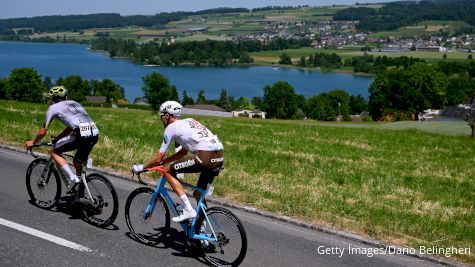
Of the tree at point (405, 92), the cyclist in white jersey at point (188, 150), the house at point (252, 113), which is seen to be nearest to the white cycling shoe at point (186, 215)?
the cyclist in white jersey at point (188, 150)

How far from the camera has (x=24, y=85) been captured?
98.4 meters

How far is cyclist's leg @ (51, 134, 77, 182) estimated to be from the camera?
8.73m

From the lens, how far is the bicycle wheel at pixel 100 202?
27.3 ft

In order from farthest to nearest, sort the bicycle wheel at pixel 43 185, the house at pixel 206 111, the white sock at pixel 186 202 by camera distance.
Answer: the house at pixel 206 111
the bicycle wheel at pixel 43 185
the white sock at pixel 186 202

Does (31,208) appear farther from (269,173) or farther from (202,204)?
(269,173)

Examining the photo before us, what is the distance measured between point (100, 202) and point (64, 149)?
1143mm

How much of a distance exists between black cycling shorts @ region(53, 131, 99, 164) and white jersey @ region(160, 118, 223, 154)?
2166 mm

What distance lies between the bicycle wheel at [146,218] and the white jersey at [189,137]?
1110 mm

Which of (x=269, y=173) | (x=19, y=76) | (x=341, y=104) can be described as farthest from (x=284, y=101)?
(x=269, y=173)

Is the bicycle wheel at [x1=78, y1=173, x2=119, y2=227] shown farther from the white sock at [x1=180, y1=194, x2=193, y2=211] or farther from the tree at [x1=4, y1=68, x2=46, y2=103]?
the tree at [x1=4, y1=68, x2=46, y2=103]

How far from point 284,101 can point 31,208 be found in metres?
98.2

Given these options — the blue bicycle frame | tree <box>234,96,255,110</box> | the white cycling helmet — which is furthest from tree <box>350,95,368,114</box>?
the white cycling helmet

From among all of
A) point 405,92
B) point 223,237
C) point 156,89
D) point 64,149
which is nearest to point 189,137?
point 223,237

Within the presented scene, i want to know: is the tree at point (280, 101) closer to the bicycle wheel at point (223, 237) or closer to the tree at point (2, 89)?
the tree at point (2, 89)
